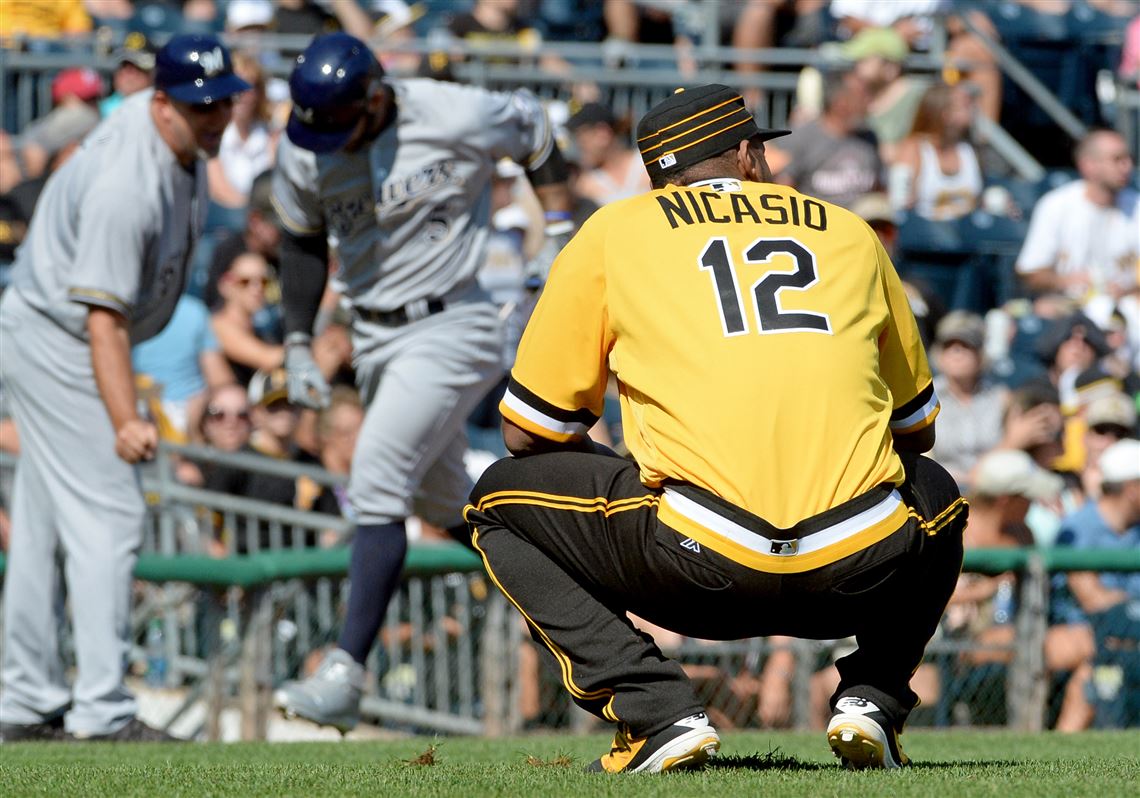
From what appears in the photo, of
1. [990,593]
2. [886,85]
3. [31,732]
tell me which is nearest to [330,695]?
[31,732]

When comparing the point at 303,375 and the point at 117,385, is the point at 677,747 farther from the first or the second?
the point at 303,375

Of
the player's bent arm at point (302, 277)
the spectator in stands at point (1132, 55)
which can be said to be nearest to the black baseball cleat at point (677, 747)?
the player's bent arm at point (302, 277)

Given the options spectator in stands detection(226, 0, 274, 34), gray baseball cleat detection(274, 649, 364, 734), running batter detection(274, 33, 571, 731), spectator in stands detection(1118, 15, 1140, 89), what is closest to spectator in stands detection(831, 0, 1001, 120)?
spectator in stands detection(1118, 15, 1140, 89)

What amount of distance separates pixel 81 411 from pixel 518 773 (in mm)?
2894

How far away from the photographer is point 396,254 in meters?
6.64

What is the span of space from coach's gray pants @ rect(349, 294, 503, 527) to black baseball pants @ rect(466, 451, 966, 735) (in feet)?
7.00

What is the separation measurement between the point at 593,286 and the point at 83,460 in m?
2.98

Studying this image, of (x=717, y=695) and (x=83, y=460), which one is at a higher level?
(x=83, y=460)

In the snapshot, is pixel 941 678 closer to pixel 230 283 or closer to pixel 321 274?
pixel 321 274

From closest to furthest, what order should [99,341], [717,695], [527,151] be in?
[99,341] < [527,151] < [717,695]

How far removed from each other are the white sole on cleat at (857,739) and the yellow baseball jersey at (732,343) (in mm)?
487

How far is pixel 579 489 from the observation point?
415 centimetres

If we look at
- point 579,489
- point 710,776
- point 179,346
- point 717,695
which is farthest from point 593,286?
point 179,346

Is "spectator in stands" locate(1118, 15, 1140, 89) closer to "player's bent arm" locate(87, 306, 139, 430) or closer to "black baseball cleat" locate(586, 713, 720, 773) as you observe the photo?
"player's bent arm" locate(87, 306, 139, 430)
